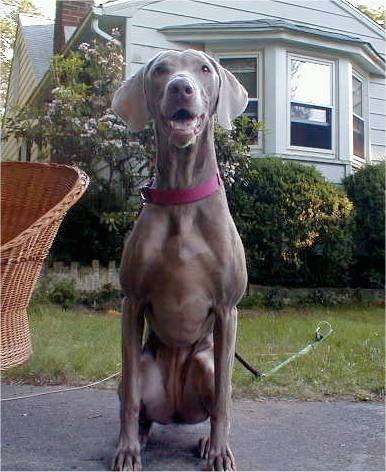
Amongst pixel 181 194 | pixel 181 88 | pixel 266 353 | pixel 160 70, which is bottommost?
pixel 266 353

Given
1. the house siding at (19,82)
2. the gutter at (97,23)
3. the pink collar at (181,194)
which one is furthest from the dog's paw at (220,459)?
the house siding at (19,82)

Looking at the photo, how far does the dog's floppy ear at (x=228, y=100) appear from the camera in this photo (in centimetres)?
274

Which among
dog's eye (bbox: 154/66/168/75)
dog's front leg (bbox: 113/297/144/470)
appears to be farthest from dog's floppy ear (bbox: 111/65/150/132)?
dog's front leg (bbox: 113/297/144/470)

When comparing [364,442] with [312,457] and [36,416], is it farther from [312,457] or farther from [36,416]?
[36,416]

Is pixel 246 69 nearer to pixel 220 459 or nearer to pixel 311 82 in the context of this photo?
pixel 311 82

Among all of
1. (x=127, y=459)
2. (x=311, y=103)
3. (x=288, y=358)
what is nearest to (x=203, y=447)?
(x=127, y=459)

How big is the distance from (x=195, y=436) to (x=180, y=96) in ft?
5.25

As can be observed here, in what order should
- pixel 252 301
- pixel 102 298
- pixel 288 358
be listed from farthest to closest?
pixel 252 301, pixel 102 298, pixel 288 358

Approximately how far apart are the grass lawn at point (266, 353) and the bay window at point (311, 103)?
376cm

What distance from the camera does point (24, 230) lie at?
3.37m

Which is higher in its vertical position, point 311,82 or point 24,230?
point 311,82

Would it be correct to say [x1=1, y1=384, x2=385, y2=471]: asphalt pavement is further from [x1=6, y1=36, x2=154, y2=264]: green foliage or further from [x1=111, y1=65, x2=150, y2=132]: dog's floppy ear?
[x1=6, y1=36, x2=154, y2=264]: green foliage

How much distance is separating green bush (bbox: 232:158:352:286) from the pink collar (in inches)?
235

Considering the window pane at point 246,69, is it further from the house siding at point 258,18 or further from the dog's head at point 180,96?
the dog's head at point 180,96
